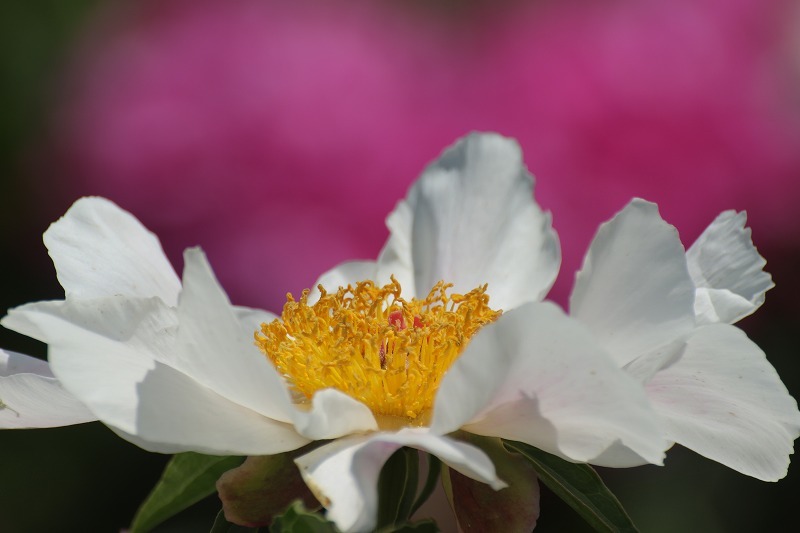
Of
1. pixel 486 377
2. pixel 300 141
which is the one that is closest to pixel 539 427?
pixel 486 377

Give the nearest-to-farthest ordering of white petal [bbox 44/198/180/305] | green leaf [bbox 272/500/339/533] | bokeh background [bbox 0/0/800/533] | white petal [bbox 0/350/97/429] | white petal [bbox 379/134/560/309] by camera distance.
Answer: green leaf [bbox 272/500/339/533] < white petal [bbox 0/350/97/429] < white petal [bbox 44/198/180/305] < white petal [bbox 379/134/560/309] < bokeh background [bbox 0/0/800/533]

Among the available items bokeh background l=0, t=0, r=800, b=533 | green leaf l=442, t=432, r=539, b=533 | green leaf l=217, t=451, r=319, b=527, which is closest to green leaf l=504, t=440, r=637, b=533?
green leaf l=442, t=432, r=539, b=533

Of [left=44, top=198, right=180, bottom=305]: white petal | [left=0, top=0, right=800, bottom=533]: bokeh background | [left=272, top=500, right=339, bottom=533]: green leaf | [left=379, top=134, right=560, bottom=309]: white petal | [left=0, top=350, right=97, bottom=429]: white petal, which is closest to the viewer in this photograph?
[left=272, top=500, right=339, bottom=533]: green leaf

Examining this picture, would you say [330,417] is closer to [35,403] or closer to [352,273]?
[35,403]

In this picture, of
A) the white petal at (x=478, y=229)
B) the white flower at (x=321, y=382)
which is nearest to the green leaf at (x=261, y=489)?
the white flower at (x=321, y=382)

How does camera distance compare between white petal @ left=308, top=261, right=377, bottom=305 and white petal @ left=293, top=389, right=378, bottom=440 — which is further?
white petal @ left=308, top=261, right=377, bottom=305

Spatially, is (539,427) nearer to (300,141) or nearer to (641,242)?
(641,242)

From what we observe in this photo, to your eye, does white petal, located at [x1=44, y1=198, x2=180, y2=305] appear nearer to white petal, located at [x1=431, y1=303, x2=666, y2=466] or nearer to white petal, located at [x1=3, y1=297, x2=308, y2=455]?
white petal, located at [x1=3, y1=297, x2=308, y2=455]

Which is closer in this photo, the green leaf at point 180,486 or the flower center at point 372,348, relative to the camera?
the green leaf at point 180,486

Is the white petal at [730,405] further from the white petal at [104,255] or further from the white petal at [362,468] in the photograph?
the white petal at [104,255]
